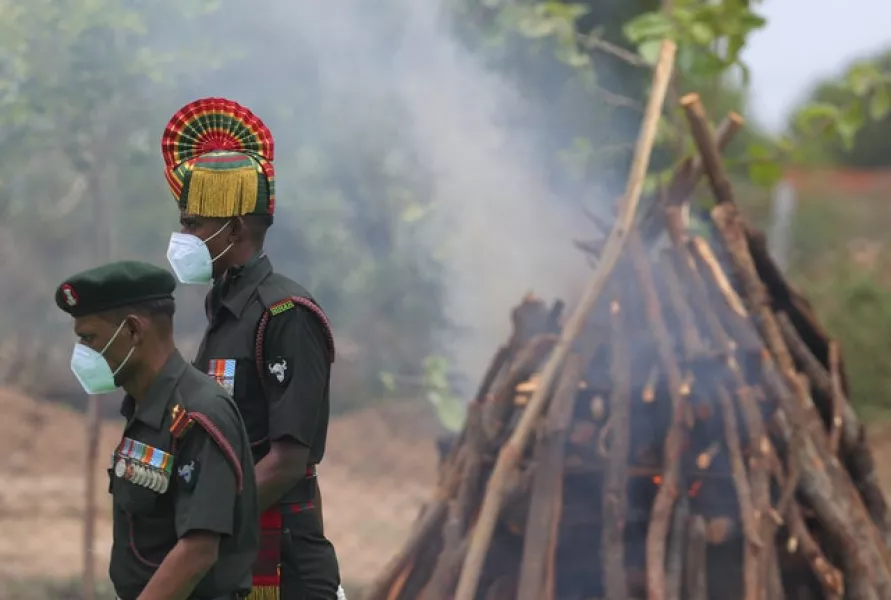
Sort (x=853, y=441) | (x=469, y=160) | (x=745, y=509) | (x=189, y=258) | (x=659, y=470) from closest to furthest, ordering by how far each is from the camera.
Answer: (x=189, y=258) → (x=745, y=509) → (x=659, y=470) → (x=853, y=441) → (x=469, y=160)

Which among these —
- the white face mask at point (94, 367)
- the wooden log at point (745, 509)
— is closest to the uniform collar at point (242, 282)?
the white face mask at point (94, 367)

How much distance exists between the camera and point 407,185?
7996 millimetres

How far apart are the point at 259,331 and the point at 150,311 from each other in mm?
487

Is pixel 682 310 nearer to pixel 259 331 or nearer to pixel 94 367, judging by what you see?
pixel 259 331

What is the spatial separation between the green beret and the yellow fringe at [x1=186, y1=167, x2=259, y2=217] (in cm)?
55

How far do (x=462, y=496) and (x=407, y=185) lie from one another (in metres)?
3.28

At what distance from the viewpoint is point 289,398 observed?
10.1ft

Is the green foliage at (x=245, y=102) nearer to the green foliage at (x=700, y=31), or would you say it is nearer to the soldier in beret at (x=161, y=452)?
the green foliage at (x=700, y=31)

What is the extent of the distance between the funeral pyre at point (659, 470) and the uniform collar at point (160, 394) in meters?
2.28

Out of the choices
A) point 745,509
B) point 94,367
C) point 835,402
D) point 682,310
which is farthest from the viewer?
point 835,402

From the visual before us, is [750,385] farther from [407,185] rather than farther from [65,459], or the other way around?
[65,459]

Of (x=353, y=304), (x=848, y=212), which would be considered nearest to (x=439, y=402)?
(x=353, y=304)

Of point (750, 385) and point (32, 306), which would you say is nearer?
point (750, 385)

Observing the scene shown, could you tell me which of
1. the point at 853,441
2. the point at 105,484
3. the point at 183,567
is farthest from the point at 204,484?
the point at 105,484
